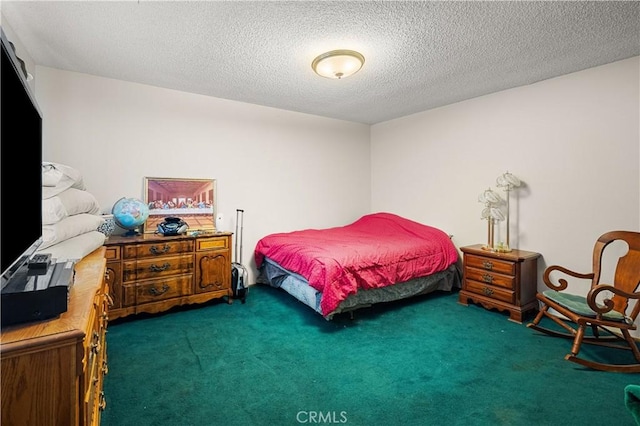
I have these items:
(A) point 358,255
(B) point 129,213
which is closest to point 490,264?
(A) point 358,255

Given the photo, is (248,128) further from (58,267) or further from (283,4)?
(58,267)

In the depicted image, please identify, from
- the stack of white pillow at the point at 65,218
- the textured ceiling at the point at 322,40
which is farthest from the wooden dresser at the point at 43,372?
the textured ceiling at the point at 322,40

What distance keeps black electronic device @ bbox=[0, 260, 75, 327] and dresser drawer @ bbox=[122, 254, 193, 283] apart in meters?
2.10

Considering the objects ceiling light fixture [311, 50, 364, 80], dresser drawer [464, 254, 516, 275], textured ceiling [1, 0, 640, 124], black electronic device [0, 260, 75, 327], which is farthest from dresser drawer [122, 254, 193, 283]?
dresser drawer [464, 254, 516, 275]

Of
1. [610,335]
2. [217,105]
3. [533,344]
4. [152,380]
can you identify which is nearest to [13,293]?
[152,380]

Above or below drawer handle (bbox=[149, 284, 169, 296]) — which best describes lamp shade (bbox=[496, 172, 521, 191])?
above

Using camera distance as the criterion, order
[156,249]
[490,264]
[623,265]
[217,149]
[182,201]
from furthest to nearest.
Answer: [217,149] → [182,201] → [490,264] → [156,249] → [623,265]

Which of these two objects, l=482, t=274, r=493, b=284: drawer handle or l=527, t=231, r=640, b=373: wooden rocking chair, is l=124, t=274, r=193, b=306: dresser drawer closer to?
l=482, t=274, r=493, b=284: drawer handle

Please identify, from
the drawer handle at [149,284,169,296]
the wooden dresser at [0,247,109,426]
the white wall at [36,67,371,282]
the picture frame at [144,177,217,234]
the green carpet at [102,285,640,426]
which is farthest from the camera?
the picture frame at [144,177,217,234]

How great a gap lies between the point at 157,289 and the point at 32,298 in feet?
7.80

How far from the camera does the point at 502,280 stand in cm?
312

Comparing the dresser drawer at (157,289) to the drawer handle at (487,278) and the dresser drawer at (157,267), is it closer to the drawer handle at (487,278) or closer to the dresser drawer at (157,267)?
the dresser drawer at (157,267)

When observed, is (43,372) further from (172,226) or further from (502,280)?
(502,280)

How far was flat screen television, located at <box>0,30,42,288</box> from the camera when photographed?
925 millimetres
